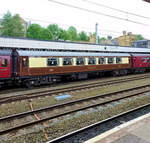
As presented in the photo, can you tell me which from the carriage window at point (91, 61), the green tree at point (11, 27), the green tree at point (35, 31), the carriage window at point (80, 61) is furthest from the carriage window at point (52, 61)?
the green tree at point (35, 31)

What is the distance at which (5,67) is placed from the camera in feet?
39.9

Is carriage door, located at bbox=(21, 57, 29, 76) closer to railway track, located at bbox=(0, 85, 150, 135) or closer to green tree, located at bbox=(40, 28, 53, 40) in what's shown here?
railway track, located at bbox=(0, 85, 150, 135)

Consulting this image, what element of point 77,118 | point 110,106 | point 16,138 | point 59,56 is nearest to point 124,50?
point 59,56

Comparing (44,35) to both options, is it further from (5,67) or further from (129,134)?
(129,134)

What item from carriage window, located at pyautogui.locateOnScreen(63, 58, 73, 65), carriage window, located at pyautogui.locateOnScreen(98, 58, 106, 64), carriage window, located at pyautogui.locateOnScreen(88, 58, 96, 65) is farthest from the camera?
carriage window, located at pyautogui.locateOnScreen(98, 58, 106, 64)

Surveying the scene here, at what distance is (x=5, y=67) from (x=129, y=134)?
1111 cm

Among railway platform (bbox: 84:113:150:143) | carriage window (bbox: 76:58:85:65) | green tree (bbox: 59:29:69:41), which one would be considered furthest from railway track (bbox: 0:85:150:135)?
green tree (bbox: 59:29:69:41)

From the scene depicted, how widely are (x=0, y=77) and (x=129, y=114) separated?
10335 millimetres

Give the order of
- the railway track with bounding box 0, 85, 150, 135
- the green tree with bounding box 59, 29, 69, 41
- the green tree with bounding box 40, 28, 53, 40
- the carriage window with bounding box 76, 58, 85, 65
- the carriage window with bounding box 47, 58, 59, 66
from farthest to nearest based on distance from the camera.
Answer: the green tree with bounding box 59, 29, 69, 41
the green tree with bounding box 40, 28, 53, 40
the carriage window with bounding box 76, 58, 85, 65
the carriage window with bounding box 47, 58, 59, 66
the railway track with bounding box 0, 85, 150, 135

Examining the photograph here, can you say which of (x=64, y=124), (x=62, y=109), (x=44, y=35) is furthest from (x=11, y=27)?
(x=64, y=124)

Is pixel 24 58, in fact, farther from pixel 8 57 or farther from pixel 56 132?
pixel 56 132

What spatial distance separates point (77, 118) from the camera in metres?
6.57

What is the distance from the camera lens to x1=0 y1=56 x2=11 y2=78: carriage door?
39.2 ft

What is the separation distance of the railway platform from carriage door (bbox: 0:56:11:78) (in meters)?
10.5
